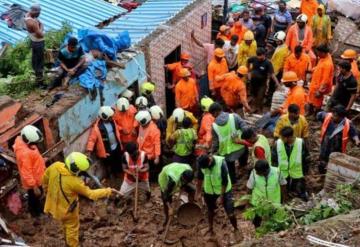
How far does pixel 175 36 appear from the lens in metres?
13.7

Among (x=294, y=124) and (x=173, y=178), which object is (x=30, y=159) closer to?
(x=173, y=178)

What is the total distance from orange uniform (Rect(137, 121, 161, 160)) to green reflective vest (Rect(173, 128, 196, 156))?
371 mm

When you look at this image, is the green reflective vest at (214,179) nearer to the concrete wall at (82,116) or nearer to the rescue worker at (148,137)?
the rescue worker at (148,137)

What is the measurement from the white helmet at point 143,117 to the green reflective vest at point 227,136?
1.23 metres

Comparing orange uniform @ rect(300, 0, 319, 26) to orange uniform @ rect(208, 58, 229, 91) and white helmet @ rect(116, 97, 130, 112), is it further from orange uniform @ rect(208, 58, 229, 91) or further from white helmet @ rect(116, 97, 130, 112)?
white helmet @ rect(116, 97, 130, 112)

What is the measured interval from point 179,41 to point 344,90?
4.47 meters

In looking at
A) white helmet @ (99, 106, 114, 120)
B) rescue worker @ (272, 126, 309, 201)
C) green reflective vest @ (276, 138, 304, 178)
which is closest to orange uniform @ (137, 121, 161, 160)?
white helmet @ (99, 106, 114, 120)

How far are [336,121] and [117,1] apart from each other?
835cm

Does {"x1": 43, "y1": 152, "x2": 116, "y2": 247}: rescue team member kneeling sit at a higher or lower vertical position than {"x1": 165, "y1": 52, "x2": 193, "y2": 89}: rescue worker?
higher

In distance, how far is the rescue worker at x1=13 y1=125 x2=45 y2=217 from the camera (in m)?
8.83

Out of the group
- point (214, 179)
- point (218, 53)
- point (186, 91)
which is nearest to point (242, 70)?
point (218, 53)

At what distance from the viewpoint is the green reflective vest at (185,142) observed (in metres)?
10.2

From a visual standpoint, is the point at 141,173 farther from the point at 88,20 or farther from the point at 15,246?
the point at 88,20

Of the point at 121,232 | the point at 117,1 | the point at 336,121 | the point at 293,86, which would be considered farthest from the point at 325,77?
the point at 117,1
